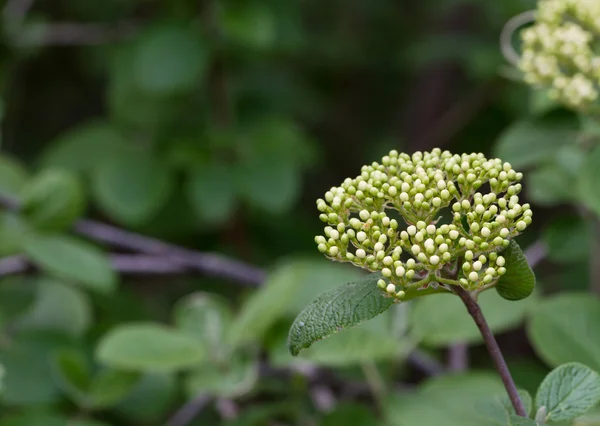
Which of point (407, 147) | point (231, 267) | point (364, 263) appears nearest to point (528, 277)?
point (364, 263)

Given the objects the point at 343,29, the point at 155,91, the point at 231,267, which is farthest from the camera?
the point at 343,29

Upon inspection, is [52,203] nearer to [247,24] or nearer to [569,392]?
[247,24]

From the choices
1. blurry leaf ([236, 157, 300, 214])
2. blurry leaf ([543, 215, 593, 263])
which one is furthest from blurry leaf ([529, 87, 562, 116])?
blurry leaf ([236, 157, 300, 214])

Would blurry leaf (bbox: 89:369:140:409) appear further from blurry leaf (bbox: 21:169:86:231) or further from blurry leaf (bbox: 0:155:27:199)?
blurry leaf (bbox: 0:155:27:199)

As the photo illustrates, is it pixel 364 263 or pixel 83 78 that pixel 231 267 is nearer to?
pixel 364 263

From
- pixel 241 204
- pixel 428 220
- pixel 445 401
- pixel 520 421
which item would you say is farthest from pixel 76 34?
pixel 520 421

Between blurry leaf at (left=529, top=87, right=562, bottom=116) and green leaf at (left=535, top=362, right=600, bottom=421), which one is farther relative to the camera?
blurry leaf at (left=529, top=87, right=562, bottom=116)

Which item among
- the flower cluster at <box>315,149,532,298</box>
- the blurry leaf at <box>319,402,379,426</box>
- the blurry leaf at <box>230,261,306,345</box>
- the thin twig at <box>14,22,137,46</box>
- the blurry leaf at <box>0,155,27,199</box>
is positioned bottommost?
the flower cluster at <box>315,149,532,298</box>

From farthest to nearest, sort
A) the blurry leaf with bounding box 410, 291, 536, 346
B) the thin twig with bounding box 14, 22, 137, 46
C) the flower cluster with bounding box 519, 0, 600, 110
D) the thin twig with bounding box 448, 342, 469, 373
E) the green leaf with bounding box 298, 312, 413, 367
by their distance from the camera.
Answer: the thin twig with bounding box 14, 22, 137, 46
the thin twig with bounding box 448, 342, 469, 373
the blurry leaf with bounding box 410, 291, 536, 346
the green leaf with bounding box 298, 312, 413, 367
the flower cluster with bounding box 519, 0, 600, 110
